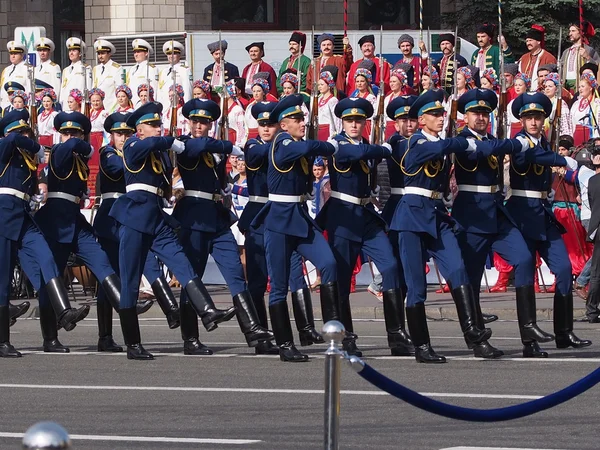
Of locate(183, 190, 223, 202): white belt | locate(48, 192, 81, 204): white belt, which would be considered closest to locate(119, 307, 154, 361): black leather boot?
locate(183, 190, 223, 202): white belt

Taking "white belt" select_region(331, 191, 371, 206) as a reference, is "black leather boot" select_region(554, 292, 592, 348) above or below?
below

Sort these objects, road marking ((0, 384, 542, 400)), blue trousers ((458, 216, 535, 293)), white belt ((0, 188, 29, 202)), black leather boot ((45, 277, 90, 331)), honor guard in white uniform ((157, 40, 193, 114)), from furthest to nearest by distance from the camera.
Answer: honor guard in white uniform ((157, 40, 193, 114)) → white belt ((0, 188, 29, 202)) → black leather boot ((45, 277, 90, 331)) → blue trousers ((458, 216, 535, 293)) → road marking ((0, 384, 542, 400))

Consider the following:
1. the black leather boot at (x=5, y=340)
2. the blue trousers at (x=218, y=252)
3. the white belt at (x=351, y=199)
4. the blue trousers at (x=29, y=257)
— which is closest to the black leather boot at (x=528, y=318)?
the white belt at (x=351, y=199)

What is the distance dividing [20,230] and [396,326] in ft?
10.2

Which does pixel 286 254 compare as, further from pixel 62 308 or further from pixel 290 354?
pixel 62 308

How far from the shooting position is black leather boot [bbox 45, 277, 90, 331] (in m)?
12.8

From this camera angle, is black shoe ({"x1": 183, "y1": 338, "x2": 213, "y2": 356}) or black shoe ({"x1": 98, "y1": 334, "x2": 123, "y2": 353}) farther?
black shoe ({"x1": 98, "y1": 334, "x2": 123, "y2": 353})

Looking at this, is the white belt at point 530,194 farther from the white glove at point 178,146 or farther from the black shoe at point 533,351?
the white glove at point 178,146

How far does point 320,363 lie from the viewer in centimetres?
1217

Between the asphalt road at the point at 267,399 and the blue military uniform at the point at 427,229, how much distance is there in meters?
0.29

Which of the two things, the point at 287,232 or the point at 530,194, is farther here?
the point at 530,194

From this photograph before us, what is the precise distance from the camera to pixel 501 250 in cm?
1270

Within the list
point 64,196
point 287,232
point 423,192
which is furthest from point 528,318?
point 64,196

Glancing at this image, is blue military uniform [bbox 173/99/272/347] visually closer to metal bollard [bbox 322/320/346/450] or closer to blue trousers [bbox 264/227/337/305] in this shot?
blue trousers [bbox 264/227/337/305]
